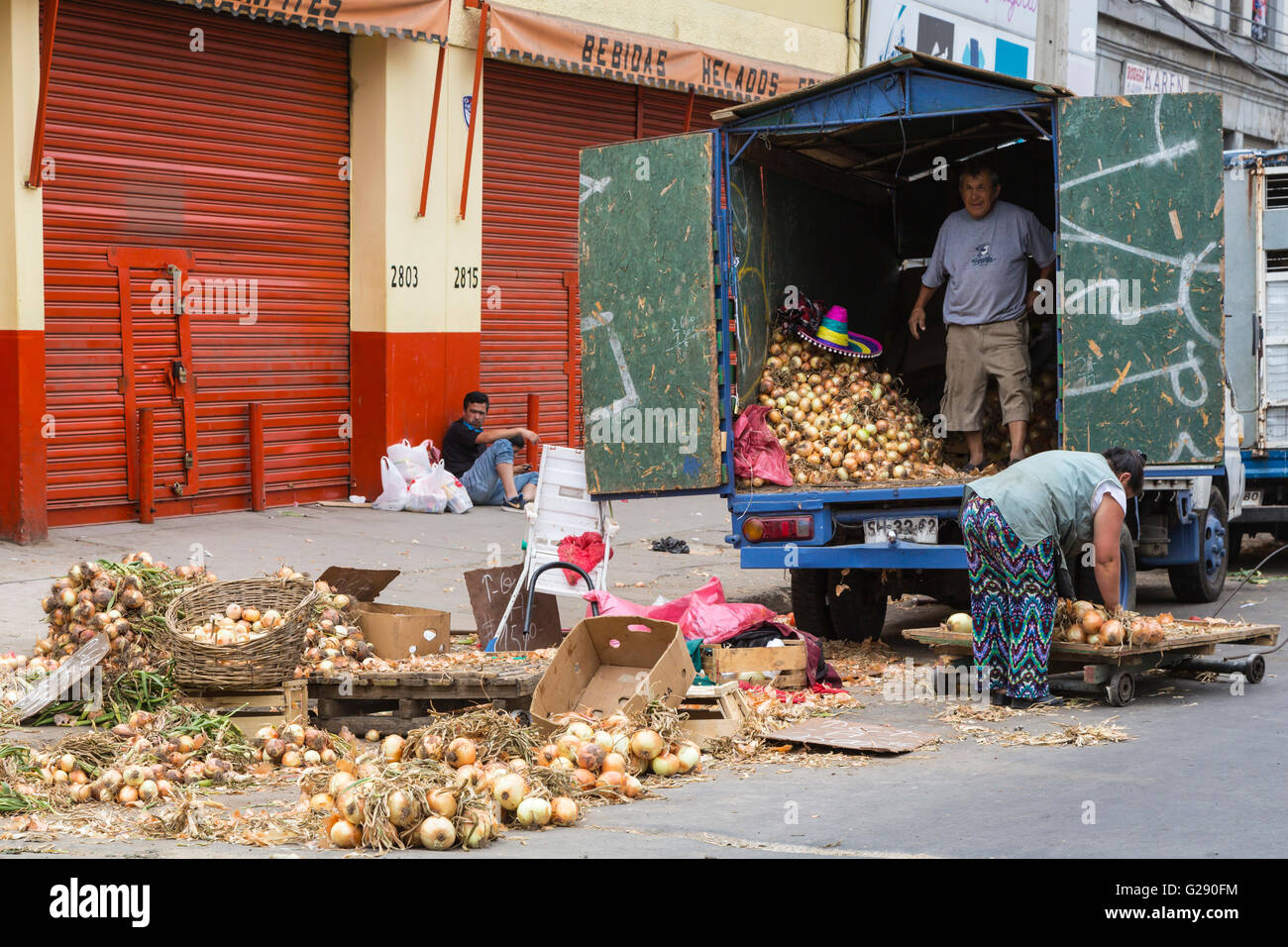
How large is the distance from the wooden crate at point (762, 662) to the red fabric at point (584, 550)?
169 cm

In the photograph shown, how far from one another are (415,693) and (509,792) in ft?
5.22

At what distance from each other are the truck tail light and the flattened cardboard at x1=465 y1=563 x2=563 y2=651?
48.0 inches

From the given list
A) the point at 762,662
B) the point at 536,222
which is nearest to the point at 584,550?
the point at 762,662

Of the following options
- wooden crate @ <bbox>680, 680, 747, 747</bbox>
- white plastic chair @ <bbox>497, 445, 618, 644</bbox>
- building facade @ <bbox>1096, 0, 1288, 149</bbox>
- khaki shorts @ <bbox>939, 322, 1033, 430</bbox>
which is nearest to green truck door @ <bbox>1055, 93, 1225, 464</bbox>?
khaki shorts @ <bbox>939, 322, 1033, 430</bbox>

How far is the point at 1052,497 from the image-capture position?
294 inches

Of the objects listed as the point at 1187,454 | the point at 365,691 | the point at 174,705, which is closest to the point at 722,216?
the point at 1187,454

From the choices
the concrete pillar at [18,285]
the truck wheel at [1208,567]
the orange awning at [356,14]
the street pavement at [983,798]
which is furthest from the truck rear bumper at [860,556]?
the orange awning at [356,14]

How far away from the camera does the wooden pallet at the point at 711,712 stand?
6.83 meters

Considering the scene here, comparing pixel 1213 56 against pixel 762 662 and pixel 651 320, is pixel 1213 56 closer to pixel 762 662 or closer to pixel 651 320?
pixel 651 320

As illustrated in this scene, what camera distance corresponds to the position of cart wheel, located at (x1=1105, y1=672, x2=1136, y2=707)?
7539 mm

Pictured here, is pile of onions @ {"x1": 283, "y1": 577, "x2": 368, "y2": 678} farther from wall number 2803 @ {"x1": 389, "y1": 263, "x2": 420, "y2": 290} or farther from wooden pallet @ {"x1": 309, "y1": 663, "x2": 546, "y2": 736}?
wall number 2803 @ {"x1": 389, "y1": 263, "x2": 420, "y2": 290}

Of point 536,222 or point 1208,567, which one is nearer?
point 1208,567

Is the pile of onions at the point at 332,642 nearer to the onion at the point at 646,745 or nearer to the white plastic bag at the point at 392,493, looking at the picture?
the onion at the point at 646,745

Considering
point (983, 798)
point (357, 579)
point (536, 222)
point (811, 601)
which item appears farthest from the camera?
point (536, 222)
